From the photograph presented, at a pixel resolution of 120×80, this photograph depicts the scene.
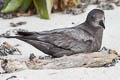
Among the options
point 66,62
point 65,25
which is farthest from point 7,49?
point 65,25

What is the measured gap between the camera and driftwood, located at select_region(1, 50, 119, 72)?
4.16 meters

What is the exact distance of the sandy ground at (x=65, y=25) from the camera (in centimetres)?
398

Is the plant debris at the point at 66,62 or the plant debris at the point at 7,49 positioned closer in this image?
the plant debris at the point at 66,62

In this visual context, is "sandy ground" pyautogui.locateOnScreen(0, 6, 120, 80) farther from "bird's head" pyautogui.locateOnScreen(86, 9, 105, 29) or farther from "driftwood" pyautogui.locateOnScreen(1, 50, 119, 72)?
"bird's head" pyautogui.locateOnScreen(86, 9, 105, 29)

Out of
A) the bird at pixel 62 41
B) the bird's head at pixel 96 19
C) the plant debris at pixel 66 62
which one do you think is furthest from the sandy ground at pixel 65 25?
the bird's head at pixel 96 19

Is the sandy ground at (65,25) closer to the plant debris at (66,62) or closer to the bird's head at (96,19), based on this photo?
the plant debris at (66,62)

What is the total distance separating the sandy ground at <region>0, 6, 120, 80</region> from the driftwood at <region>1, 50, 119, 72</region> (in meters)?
0.08

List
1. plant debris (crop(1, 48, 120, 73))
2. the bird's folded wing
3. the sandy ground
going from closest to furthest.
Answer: the sandy ground
plant debris (crop(1, 48, 120, 73))
the bird's folded wing

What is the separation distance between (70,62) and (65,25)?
2.23 m

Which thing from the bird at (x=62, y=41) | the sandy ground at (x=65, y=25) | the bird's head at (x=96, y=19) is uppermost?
the bird's head at (x=96, y=19)

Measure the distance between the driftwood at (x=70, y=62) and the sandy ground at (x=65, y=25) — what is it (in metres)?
0.08

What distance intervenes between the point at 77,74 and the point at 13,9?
318 centimetres

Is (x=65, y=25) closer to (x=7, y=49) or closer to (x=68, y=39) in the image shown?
(x=7, y=49)

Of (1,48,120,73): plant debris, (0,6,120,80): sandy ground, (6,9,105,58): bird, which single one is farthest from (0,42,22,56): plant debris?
(1,48,120,73): plant debris
